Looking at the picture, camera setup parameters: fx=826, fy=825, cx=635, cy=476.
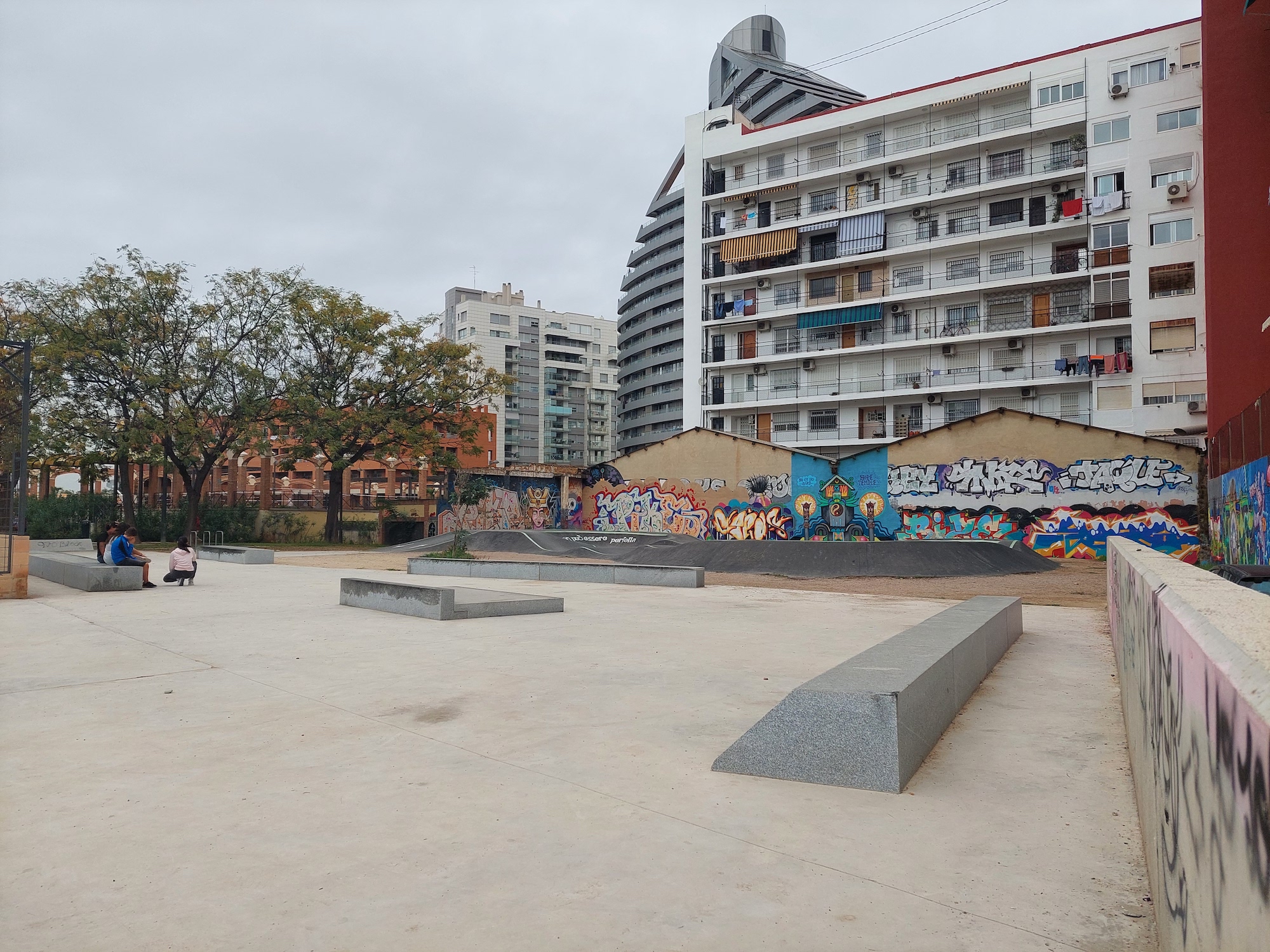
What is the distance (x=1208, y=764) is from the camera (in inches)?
69.4

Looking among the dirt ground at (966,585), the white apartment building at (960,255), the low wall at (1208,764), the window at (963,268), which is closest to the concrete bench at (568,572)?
the dirt ground at (966,585)

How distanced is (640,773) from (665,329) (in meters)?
80.1

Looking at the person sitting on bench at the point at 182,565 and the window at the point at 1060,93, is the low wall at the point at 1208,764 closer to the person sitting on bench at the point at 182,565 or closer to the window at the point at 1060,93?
the person sitting on bench at the point at 182,565

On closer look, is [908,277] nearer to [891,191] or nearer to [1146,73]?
[891,191]

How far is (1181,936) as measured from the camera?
2084 mm

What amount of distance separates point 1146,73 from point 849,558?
28.9 m

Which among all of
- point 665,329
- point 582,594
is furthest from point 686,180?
point 582,594

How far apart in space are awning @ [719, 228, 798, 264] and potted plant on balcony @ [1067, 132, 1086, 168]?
13275 mm

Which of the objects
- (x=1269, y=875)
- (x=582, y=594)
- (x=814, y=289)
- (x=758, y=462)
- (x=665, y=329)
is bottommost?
(x=582, y=594)

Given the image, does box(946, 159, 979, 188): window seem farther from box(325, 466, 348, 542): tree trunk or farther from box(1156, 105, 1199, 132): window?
box(325, 466, 348, 542): tree trunk

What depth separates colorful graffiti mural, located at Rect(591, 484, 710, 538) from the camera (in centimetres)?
3512

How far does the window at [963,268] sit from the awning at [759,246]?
26.7ft

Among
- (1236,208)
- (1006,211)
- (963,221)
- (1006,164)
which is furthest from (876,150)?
(1236,208)

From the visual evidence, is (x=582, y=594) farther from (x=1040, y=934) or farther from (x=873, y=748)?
(x=1040, y=934)
